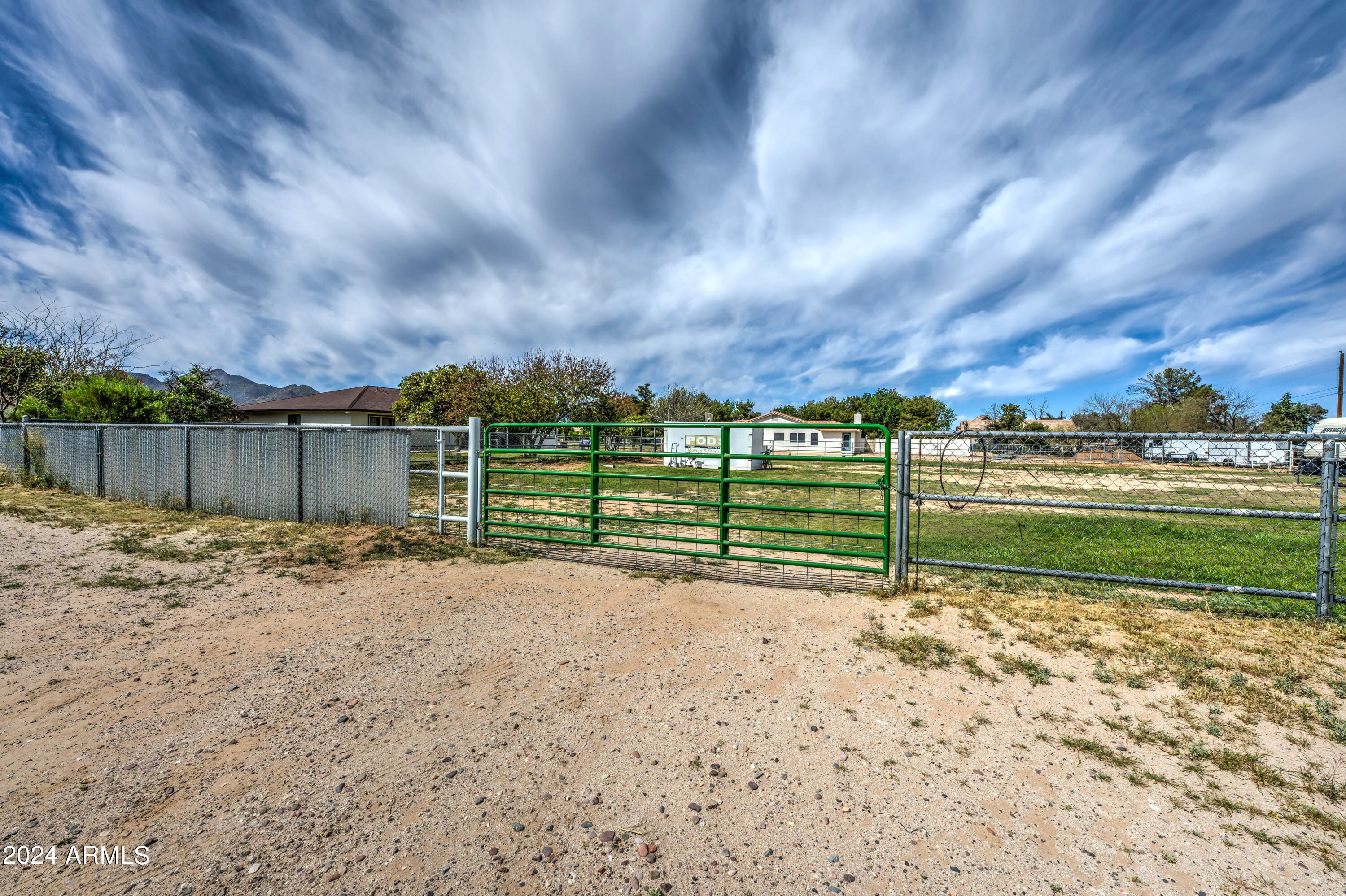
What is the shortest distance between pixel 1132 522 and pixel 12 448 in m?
25.7

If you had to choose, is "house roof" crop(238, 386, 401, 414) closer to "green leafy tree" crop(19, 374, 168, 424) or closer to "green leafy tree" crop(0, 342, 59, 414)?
"green leafy tree" crop(0, 342, 59, 414)

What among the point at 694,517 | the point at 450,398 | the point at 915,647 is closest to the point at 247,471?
the point at 694,517

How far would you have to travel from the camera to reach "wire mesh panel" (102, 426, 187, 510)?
9.12 metres

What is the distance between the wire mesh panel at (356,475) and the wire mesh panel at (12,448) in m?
10.4

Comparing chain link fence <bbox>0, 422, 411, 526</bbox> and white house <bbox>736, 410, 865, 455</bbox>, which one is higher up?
white house <bbox>736, 410, 865, 455</bbox>

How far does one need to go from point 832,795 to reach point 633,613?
8.21 ft

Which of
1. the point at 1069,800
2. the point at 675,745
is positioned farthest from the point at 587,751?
the point at 1069,800

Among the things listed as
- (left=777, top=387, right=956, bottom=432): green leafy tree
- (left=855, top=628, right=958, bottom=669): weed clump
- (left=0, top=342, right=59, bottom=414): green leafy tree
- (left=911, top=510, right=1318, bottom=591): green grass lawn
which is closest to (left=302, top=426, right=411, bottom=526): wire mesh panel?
(left=855, top=628, right=958, bottom=669): weed clump

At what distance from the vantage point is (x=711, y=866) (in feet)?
A: 6.01

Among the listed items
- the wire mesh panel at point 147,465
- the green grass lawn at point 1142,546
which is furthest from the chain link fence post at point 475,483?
the wire mesh panel at point 147,465

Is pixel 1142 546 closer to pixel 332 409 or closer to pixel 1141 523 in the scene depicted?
pixel 1141 523

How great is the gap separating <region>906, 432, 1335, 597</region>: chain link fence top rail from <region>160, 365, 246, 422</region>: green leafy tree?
36.3 meters

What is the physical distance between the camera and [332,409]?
3553cm

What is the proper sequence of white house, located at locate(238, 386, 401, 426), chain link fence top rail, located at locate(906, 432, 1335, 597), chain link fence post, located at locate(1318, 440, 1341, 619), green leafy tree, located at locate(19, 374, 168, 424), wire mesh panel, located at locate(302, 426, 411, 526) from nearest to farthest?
chain link fence post, located at locate(1318, 440, 1341, 619)
chain link fence top rail, located at locate(906, 432, 1335, 597)
wire mesh panel, located at locate(302, 426, 411, 526)
green leafy tree, located at locate(19, 374, 168, 424)
white house, located at locate(238, 386, 401, 426)
